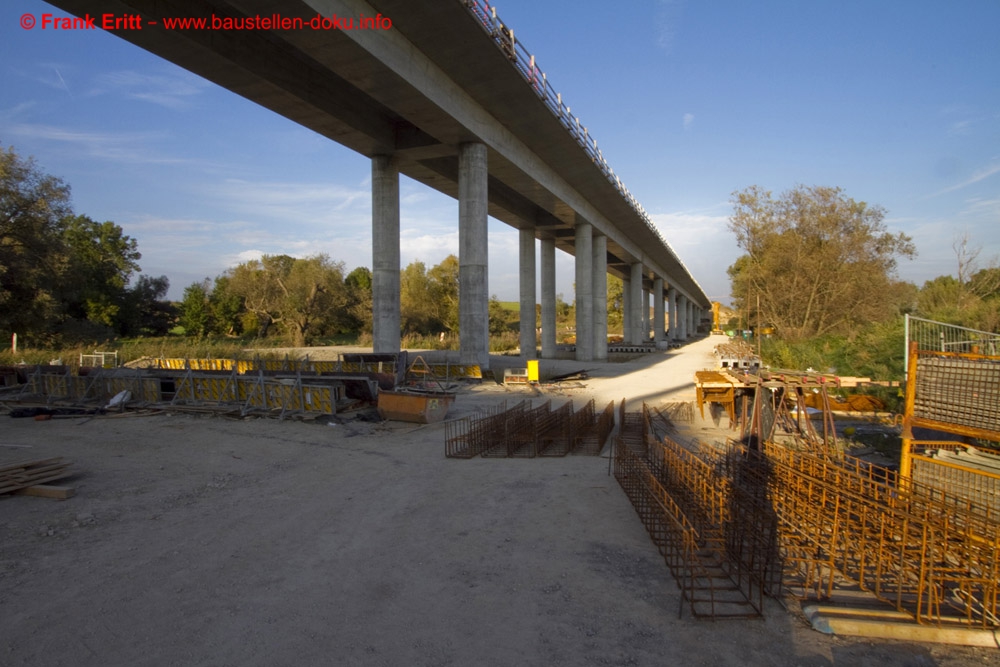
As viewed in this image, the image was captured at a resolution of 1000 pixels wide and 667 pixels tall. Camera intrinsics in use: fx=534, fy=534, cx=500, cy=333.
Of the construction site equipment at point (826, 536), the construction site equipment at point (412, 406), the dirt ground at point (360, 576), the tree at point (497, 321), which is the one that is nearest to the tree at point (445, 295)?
the tree at point (497, 321)

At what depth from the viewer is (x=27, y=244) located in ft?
100

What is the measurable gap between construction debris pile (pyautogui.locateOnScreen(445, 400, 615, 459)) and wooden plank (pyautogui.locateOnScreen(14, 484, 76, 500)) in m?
6.25

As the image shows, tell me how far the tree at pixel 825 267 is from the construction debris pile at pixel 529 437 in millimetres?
26189

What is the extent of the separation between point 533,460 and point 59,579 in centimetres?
745

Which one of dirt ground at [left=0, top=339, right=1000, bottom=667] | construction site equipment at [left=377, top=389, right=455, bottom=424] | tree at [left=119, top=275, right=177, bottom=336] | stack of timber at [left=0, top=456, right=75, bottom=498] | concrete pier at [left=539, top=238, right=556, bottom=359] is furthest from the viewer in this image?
tree at [left=119, top=275, right=177, bottom=336]

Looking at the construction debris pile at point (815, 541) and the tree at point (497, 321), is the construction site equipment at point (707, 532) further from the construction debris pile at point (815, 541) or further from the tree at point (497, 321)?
the tree at point (497, 321)

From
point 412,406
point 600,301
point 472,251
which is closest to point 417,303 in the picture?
point 600,301

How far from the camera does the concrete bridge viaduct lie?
643 inches

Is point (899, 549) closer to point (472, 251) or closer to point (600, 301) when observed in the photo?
point (472, 251)

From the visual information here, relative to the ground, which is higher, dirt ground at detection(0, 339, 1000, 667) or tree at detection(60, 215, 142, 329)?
tree at detection(60, 215, 142, 329)

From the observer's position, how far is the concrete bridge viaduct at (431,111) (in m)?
16.3

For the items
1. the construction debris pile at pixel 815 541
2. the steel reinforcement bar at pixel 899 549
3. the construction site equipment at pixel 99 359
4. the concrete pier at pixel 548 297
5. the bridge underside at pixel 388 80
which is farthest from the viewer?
the concrete pier at pixel 548 297

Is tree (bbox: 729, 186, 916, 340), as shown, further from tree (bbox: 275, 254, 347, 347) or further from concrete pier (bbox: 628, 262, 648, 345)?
tree (bbox: 275, 254, 347, 347)

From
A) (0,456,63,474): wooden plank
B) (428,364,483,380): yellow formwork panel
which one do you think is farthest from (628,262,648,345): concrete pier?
(0,456,63,474): wooden plank
